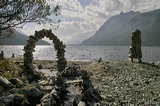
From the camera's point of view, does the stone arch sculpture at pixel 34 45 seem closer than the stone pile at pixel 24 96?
No

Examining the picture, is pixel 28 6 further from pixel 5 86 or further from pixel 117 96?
pixel 117 96

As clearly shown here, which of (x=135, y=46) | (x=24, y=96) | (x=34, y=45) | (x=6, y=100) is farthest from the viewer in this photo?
(x=135, y=46)

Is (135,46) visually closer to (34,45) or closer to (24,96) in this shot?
(34,45)

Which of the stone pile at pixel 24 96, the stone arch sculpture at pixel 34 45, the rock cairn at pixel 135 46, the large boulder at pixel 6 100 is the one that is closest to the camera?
the large boulder at pixel 6 100

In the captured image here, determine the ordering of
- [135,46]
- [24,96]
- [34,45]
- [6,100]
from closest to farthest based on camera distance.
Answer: [6,100] < [24,96] < [34,45] < [135,46]

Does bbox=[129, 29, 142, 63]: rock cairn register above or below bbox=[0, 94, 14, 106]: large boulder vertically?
above

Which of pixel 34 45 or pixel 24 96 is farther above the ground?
pixel 34 45

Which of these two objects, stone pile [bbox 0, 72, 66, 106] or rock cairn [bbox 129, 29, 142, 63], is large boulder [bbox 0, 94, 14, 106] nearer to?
stone pile [bbox 0, 72, 66, 106]

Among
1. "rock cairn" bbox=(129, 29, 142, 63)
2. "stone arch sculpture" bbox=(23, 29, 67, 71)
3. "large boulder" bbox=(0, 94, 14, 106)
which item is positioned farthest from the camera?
"rock cairn" bbox=(129, 29, 142, 63)

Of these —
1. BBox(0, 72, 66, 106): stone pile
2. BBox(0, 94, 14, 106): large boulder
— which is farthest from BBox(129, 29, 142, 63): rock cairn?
BBox(0, 94, 14, 106): large boulder

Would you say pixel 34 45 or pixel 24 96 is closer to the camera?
pixel 24 96

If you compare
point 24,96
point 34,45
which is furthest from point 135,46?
point 24,96

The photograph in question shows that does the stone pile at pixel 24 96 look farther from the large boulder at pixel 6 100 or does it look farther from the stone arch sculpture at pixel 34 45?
the stone arch sculpture at pixel 34 45

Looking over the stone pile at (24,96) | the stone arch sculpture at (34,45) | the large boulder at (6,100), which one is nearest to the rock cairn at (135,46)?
the stone arch sculpture at (34,45)
